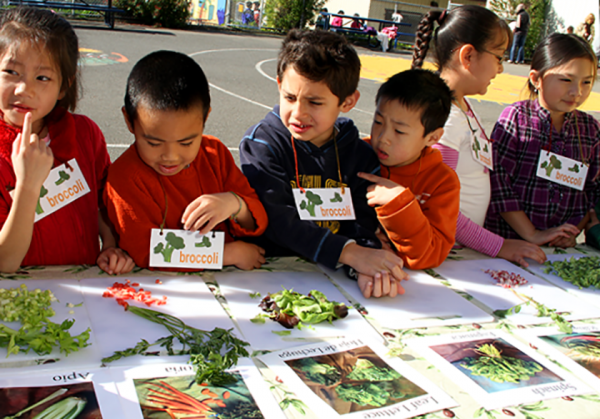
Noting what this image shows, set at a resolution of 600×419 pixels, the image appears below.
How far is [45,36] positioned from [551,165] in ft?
6.85

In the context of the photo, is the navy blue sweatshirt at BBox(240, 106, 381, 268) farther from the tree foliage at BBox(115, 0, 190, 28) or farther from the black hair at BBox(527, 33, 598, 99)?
the tree foliage at BBox(115, 0, 190, 28)

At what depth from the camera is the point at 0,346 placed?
1.08 metres

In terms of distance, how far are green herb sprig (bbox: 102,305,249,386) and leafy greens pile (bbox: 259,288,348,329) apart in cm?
16

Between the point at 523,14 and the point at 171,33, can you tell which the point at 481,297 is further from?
the point at 523,14

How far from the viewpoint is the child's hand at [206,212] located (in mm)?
1500

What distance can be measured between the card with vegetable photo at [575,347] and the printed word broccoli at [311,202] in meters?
0.72

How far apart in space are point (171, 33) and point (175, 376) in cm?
1353

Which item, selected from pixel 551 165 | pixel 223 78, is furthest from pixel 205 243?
pixel 223 78

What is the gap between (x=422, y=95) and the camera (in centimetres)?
177

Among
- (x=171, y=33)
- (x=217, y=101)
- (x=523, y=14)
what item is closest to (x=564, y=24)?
(x=523, y=14)

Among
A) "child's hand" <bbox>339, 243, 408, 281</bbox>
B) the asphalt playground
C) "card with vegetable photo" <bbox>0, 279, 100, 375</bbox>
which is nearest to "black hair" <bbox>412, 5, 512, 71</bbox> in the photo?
"child's hand" <bbox>339, 243, 408, 281</bbox>

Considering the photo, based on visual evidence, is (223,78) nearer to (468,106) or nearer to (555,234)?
(468,106)

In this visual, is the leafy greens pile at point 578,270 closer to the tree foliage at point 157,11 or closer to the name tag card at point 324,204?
the name tag card at point 324,204

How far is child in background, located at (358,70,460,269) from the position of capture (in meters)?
1.71
